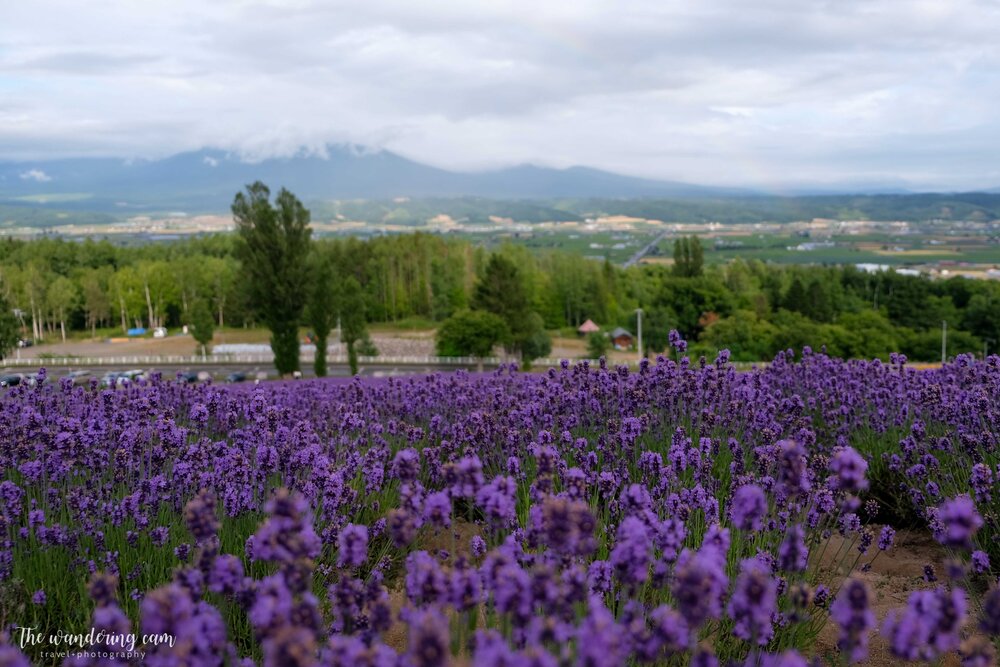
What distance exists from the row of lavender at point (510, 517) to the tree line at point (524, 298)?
44732 millimetres

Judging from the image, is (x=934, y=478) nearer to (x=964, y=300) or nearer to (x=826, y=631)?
(x=826, y=631)

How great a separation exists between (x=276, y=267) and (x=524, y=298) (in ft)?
93.8

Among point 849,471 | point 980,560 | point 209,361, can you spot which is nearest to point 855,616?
point 849,471

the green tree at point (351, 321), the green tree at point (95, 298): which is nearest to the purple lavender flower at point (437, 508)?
the green tree at point (351, 321)

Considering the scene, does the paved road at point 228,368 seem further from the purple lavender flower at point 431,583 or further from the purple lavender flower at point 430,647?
the purple lavender flower at point 430,647

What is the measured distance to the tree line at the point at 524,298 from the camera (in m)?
63.0

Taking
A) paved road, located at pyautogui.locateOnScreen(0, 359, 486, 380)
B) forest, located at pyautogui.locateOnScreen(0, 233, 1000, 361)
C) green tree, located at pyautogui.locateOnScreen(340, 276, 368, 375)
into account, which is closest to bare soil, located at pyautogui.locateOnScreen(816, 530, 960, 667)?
green tree, located at pyautogui.locateOnScreen(340, 276, 368, 375)

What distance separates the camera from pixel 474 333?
55.3 m

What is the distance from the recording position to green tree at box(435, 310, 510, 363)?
55.3 m

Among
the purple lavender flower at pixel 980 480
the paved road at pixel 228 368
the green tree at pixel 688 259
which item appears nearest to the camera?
the purple lavender flower at pixel 980 480

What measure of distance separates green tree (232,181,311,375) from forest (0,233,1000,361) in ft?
103

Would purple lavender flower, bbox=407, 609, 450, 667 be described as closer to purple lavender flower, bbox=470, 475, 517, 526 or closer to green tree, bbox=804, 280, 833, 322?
purple lavender flower, bbox=470, 475, 517, 526

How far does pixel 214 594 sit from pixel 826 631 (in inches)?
133

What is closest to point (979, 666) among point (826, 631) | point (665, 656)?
point (665, 656)
